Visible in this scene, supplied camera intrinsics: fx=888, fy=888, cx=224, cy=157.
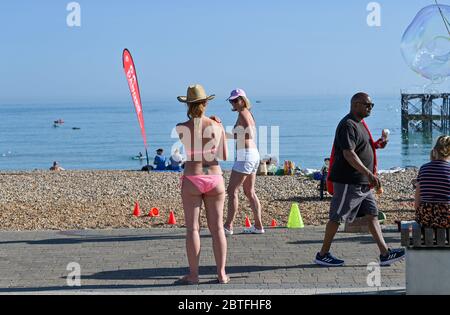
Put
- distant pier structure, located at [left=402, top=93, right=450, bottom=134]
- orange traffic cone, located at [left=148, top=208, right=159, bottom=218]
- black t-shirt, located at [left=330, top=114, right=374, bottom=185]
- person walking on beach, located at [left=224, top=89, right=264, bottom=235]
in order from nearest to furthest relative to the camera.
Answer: black t-shirt, located at [left=330, top=114, right=374, bottom=185] < person walking on beach, located at [left=224, top=89, right=264, bottom=235] < orange traffic cone, located at [left=148, top=208, right=159, bottom=218] < distant pier structure, located at [left=402, top=93, right=450, bottom=134]

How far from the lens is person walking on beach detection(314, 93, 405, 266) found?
8008 millimetres

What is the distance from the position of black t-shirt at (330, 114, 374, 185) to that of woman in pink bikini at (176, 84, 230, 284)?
1146 millimetres

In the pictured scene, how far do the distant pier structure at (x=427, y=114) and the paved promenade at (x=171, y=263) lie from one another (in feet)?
180

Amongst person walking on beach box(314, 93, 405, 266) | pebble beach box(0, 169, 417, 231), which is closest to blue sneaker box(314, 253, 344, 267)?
person walking on beach box(314, 93, 405, 266)

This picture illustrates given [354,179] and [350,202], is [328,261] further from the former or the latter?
[354,179]

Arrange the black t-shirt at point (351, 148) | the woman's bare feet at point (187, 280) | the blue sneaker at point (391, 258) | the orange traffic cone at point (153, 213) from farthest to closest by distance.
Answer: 1. the orange traffic cone at point (153, 213)
2. the blue sneaker at point (391, 258)
3. the black t-shirt at point (351, 148)
4. the woman's bare feet at point (187, 280)

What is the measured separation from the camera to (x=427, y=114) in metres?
67.2

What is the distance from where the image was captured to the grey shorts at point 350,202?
808 cm

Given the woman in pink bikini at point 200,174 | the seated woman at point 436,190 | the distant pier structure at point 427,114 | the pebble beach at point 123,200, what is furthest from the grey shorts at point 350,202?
the distant pier structure at point 427,114

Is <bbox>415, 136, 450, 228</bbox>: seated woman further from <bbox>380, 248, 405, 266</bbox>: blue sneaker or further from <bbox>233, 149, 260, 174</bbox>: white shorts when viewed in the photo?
<bbox>233, 149, 260, 174</bbox>: white shorts

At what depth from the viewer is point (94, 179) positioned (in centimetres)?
2116

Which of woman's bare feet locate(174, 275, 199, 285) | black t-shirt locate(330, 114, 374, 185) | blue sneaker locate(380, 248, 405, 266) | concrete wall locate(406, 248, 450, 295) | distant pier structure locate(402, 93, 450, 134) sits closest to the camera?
concrete wall locate(406, 248, 450, 295)

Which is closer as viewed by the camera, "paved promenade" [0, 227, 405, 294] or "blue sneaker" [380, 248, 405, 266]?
"paved promenade" [0, 227, 405, 294]

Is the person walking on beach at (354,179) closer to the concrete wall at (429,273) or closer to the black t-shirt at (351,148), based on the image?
the black t-shirt at (351,148)
